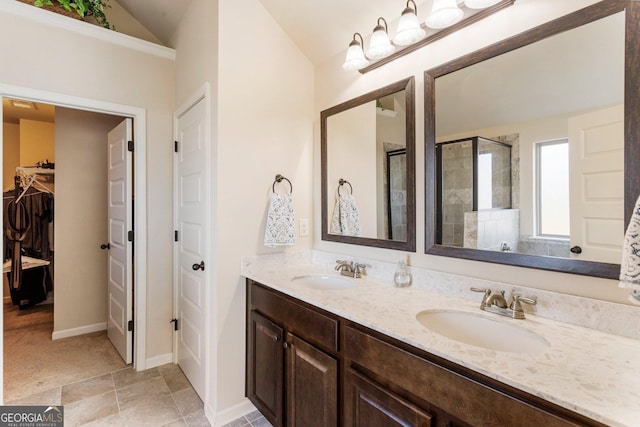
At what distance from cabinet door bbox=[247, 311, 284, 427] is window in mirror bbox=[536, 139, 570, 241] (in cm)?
131

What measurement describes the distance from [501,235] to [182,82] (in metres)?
2.46

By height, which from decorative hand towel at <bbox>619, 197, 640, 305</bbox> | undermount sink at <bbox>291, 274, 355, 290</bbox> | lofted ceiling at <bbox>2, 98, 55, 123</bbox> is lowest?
undermount sink at <bbox>291, 274, 355, 290</bbox>

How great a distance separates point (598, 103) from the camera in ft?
3.46

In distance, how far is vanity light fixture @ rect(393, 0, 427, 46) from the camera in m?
1.42

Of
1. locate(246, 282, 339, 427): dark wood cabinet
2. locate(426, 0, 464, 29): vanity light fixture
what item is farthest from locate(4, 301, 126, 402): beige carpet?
locate(426, 0, 464, 29): vanity light fixture

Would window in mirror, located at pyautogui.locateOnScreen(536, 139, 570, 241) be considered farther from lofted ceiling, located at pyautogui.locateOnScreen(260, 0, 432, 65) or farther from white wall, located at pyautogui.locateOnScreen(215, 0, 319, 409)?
white wall, located at pyautogui.locateOnScreen(215, 0, 319, 409)

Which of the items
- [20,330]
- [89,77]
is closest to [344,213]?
[89,77]

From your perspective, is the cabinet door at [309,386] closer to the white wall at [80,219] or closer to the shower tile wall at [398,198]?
the shower tile wall at [398,198]

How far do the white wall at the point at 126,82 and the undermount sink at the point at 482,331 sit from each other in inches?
87.5

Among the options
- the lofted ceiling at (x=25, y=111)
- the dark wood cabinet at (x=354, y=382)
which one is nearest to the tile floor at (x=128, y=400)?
the dark wood cabinet at (x=354, y=382)

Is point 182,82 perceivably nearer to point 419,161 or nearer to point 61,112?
point 61,112

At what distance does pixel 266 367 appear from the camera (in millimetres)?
1720

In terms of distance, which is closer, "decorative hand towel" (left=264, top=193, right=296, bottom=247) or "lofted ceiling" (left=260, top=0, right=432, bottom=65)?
"lofted ceiling" (left=260, top=0, right=432, bottom=65)

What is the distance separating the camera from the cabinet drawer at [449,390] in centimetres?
71
